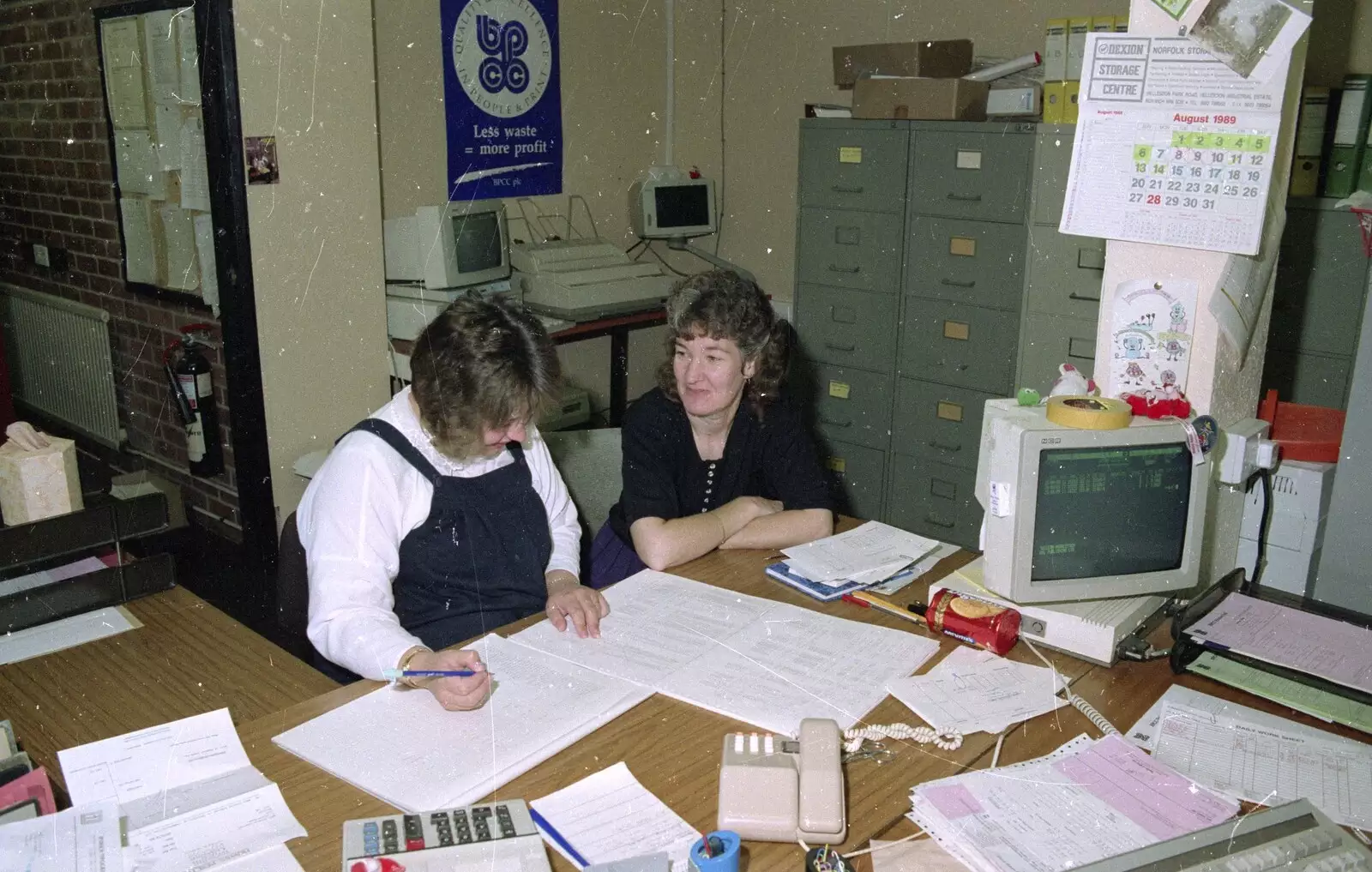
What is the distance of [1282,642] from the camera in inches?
63.6

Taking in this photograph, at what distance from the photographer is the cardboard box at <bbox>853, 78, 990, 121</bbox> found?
11.8 ft

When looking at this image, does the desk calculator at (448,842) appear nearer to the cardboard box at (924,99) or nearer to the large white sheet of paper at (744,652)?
the large white sheet of paper at (744,652)

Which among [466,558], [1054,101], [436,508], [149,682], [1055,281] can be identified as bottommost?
[149,682]

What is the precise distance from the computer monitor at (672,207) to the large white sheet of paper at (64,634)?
123 inches

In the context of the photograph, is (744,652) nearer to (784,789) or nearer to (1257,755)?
(784,789)

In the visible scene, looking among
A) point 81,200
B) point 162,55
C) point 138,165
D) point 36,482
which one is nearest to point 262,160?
point 162,55

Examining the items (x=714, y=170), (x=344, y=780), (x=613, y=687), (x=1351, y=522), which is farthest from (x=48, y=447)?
(x=714, y=170)

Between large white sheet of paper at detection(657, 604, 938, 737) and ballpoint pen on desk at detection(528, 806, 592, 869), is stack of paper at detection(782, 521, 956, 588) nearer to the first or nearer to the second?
large white sheet of paper at detection(657, 604, 938, 737)

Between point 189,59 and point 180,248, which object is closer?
point 189,59

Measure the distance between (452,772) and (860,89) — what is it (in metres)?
3.22

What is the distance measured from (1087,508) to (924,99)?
2417 mm

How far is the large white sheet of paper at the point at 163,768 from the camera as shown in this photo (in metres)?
1.26

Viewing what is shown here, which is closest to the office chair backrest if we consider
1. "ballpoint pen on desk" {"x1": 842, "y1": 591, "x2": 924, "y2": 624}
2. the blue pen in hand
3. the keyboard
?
"ballpoint pen on desk" {"x1": 842, "y1": 591, "x2": 924, "y2": 624}

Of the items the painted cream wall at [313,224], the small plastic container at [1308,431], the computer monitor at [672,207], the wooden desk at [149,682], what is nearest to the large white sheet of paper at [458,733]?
the wooden desk at [149,682]
